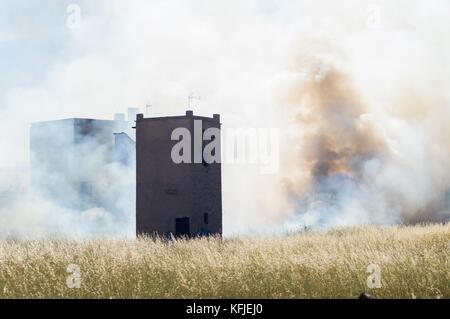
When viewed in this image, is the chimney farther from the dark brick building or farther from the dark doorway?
the dark doorway

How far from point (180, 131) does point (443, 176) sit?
85.1 feet

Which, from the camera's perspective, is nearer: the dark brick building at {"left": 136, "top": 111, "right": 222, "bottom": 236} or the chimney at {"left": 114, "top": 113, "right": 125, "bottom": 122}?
the dark brick building at {"left": 136, "top": 111, "right": 222, "bottom": 236}

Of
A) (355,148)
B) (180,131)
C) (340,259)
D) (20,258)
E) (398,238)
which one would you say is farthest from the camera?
(355,148)

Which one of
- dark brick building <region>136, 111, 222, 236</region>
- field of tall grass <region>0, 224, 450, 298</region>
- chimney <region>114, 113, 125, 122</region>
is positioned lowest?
field of tall grass <region>0, 224, 450, 298</region>

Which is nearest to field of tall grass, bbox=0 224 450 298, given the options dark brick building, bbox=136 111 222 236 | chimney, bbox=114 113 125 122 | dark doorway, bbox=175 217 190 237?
dark doorway, bbox=175 217 190 237

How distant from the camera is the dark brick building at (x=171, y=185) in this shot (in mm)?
28766

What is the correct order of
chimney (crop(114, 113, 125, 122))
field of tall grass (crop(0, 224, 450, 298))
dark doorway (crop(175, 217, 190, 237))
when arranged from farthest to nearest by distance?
chimney (crop(114, 113, 125, 122)) → dark doorway (crop(175, 217, 190, 237)) → field of tall grass (crop(0, 224, 450, 298))

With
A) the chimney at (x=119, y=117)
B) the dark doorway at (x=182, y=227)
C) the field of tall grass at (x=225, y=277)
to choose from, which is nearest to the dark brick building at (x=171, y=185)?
the dark doorway at (x=182, y=227)

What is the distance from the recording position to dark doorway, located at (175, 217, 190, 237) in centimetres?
2870

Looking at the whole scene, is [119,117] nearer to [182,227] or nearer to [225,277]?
[182,227]

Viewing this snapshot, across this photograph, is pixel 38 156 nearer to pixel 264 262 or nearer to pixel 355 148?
pixel 355 148

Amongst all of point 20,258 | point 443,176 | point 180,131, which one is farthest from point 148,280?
point 443,176

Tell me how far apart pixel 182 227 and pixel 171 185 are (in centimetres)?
167

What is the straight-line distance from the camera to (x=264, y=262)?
50.9 ft
